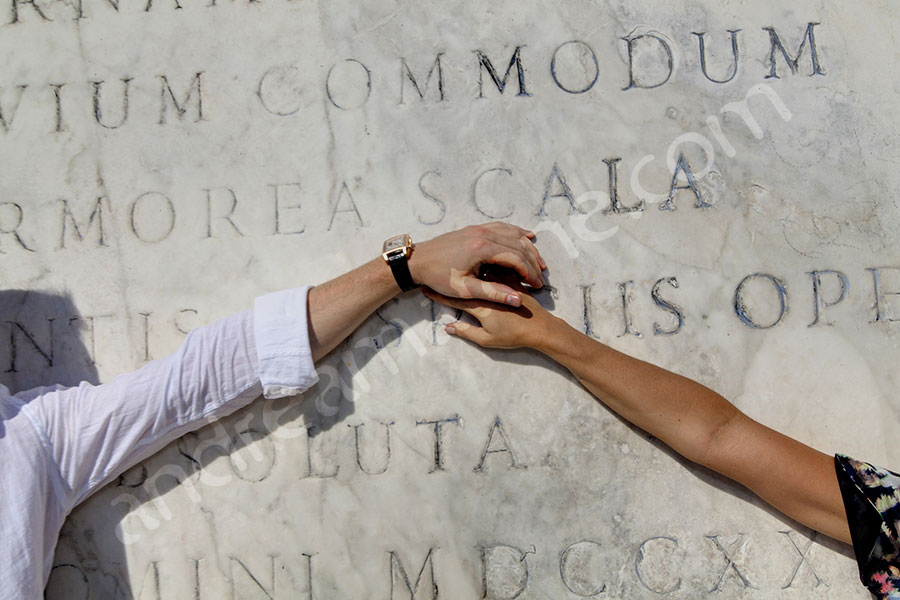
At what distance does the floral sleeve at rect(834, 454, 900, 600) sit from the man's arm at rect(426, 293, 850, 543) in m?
0.03

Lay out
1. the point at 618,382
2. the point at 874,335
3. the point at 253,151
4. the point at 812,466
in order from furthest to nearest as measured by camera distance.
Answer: the point at 253,151 → the point at 874,335 → the point at 618,382 → the point at 812,466

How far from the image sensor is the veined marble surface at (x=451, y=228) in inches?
88.7

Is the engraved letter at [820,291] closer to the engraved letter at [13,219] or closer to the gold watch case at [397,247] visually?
the gold watch case at [397,247]

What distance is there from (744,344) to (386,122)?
125cm

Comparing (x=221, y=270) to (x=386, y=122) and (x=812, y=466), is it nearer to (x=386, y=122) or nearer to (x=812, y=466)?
(x=386, y=122)

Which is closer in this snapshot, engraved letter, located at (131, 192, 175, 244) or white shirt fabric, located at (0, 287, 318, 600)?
white shirt fabric, located at (0, 287, 318, 600)

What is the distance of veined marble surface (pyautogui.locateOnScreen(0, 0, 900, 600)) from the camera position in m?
2.25

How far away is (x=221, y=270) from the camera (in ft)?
7.83

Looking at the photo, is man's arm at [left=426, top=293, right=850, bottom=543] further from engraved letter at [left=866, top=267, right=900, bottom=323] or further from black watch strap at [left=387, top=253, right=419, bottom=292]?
engraved letter at [left=866, top=267, right=900, bottom=323]

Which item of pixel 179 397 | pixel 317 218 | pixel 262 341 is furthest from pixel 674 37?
pixel 179 397

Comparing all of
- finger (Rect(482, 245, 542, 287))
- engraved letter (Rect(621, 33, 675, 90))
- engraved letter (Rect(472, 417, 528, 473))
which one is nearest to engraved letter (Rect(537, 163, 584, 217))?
finger (Rect(482, 245, 542, 287))

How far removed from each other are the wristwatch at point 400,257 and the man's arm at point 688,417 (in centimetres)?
18

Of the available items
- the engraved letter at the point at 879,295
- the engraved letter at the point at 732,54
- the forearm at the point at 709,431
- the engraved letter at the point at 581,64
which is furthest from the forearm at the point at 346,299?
the engraved letter at the point at 879,295

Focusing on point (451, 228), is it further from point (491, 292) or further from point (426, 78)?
point (426, 78)
